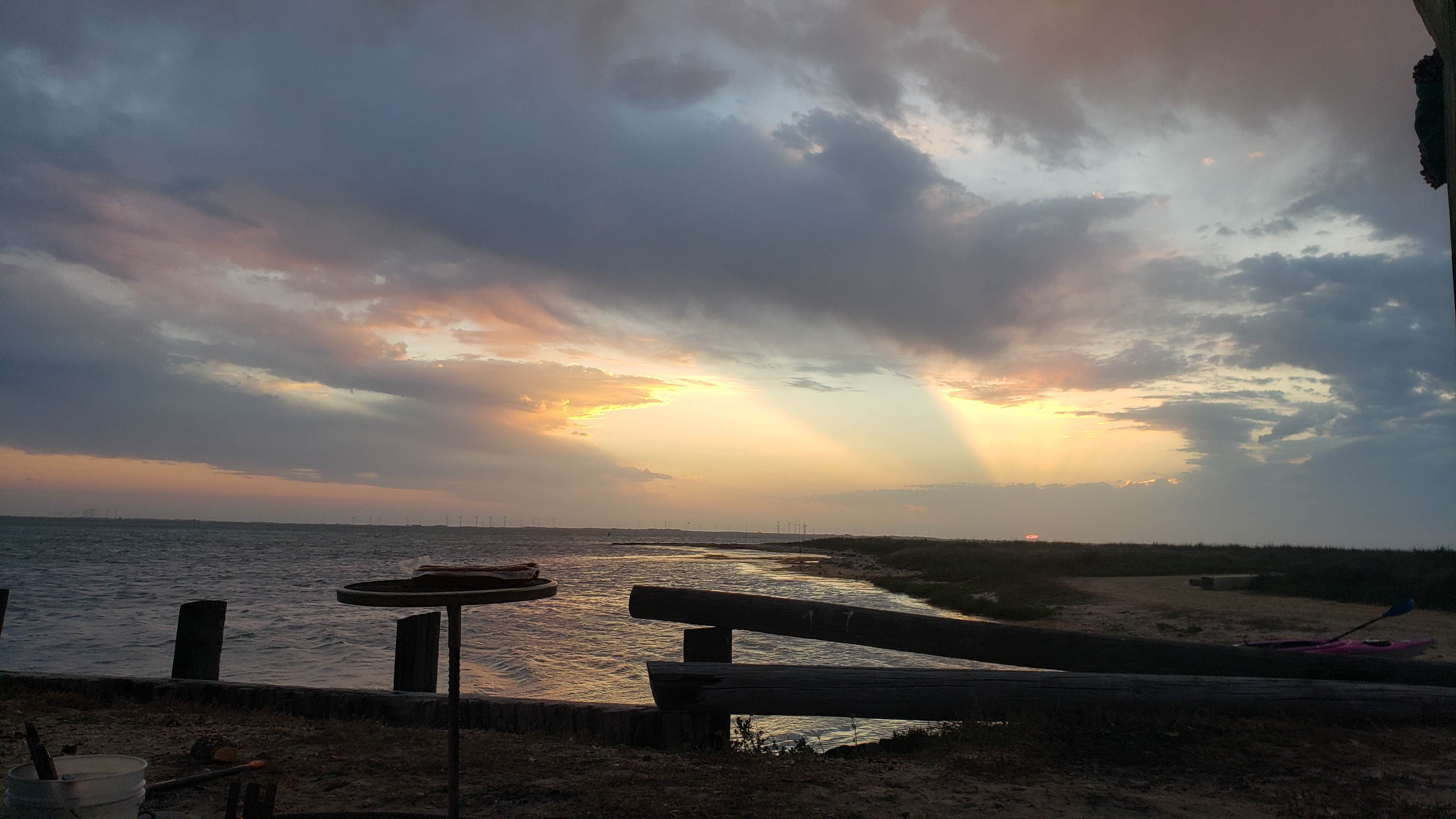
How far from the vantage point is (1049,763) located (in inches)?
208

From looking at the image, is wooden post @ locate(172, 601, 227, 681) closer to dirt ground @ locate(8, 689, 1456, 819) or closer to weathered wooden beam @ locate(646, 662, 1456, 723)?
A: dirt ground @ locate(8, 689, 1456, 819)

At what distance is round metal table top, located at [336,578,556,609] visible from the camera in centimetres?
303

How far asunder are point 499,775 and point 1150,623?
17.9 metres

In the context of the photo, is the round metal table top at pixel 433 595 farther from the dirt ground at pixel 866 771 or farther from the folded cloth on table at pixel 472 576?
the dirt ground at pixel 866 771

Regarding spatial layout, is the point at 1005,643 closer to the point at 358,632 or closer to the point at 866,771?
the point at 866,771

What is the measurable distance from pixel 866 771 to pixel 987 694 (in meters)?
1.37

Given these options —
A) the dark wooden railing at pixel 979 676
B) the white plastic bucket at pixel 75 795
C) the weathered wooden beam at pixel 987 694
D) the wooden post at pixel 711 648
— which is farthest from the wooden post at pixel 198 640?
the white plastic bucket at pixel 75 795

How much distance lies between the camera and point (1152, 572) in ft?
118

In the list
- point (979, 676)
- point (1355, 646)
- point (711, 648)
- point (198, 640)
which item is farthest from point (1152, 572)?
point (198, 640)

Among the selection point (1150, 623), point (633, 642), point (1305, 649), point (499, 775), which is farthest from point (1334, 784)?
point (1150, 623)

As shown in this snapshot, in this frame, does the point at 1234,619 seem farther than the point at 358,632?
No

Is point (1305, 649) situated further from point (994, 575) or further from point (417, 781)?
point (994, 575)

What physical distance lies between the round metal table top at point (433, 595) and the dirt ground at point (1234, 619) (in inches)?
522

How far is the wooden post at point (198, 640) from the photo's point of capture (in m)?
8.21
